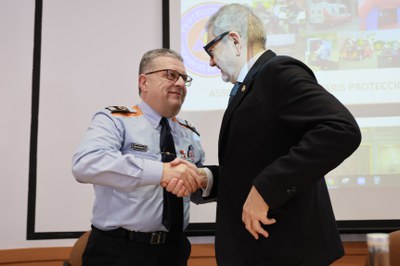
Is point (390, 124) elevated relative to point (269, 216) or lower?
elevated

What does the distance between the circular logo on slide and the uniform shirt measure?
897 millimetres

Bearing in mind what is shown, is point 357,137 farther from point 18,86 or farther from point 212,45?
point 18,86

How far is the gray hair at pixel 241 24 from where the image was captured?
1.66 meters

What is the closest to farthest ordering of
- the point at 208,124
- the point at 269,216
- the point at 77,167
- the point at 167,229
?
1. the point at 269,216
2. the point at 77,167
3. the point at 167,229
4. the point at 208,124

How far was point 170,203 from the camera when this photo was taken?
208cm

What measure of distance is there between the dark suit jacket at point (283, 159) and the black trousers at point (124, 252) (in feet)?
1.89

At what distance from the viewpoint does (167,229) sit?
6.72 feet

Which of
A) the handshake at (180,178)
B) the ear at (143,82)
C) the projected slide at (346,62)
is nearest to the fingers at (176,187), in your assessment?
the handshake at (180,178)

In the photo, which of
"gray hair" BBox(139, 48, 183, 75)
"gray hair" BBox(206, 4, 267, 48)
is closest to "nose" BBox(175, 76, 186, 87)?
"gray hair" BBox(139, 48, 183, 75)

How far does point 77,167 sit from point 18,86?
163 cm

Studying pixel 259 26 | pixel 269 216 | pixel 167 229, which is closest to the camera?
pixel 269 216

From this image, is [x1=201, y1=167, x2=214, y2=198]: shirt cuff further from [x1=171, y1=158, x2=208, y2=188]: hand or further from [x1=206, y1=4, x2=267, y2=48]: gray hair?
[x1=206, y1=4, x2=267, y2=48]: gray hair

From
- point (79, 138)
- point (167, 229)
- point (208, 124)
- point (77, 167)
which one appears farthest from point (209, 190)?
point (79, 138)

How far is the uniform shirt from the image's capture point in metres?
1.87
